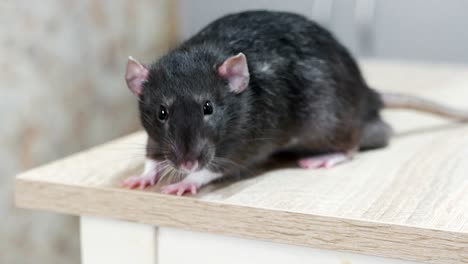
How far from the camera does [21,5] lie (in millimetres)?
2123

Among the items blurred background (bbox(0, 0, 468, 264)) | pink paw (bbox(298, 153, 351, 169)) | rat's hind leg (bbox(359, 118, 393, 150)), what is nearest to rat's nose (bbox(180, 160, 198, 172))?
pink paw (bbox(298, 153, 351, 169))

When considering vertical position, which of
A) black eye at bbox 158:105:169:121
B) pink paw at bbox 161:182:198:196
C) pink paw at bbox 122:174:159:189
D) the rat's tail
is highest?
black eye at bbox 158:105:169:121

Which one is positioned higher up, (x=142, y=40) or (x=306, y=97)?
(x=306, y=97)

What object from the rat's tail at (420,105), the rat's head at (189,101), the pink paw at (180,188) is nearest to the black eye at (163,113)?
the rat's head at (189,101)

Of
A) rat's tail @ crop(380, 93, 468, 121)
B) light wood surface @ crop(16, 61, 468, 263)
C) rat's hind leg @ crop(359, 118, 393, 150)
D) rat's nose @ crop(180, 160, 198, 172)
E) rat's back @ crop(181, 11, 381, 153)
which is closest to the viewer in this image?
light wood surface @ crop(16, 61, 468, 263)

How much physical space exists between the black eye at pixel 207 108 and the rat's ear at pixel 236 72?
0.06m

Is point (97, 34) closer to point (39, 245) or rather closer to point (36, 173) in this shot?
point (39, 245)

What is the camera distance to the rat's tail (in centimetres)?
165

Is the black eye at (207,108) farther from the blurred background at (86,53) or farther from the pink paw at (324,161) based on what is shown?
the blurred background at (86,53)

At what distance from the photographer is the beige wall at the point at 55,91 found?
213cm

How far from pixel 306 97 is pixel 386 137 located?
184 millimetres

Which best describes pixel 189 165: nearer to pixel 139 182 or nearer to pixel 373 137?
pixel 139 182

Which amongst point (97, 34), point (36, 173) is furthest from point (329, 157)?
point (97, 34)

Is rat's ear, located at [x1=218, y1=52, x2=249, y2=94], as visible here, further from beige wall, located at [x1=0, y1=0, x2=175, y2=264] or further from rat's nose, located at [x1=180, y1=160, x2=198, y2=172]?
beige wall, located at [x1=0, y1=0, x2=175, y2=264]
